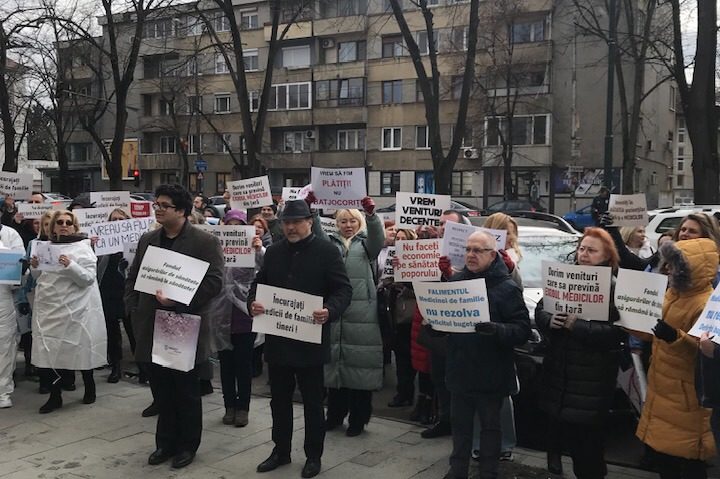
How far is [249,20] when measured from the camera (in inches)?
1938

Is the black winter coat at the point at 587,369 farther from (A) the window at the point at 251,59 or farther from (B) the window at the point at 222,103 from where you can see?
(B) the window at the point at 222,103

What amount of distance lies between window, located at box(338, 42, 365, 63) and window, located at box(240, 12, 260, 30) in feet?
23.8

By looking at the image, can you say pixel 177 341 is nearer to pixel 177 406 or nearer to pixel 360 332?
pixel 177 406

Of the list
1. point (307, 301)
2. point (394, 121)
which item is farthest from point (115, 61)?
point (394, 121)

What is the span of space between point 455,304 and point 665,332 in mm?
1257

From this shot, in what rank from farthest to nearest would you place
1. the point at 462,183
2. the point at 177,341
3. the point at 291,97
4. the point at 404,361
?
the point at 291,97
the point at 462,183
the point at 404,361
the point at 177,341

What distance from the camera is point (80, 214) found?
316 inches

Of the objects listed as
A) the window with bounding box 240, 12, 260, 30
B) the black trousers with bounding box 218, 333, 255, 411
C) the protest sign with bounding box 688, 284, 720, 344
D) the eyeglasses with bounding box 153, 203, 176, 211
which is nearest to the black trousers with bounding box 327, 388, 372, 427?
the black trousers with bounding box 218, 333, 255, 411

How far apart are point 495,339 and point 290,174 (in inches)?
1760

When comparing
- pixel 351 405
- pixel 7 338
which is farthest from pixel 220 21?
pixel 351 405

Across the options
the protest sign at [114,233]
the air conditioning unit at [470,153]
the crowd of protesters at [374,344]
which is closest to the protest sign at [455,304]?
the crowd of protesters at [374,344]

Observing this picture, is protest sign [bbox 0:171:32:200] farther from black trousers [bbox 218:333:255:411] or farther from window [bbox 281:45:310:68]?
window [bbox 281:45:310:68]

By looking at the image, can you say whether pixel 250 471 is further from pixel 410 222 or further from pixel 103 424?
pixel 410 222

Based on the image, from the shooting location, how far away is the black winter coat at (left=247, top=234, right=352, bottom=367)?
15.9ft
